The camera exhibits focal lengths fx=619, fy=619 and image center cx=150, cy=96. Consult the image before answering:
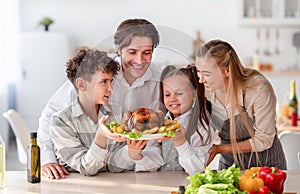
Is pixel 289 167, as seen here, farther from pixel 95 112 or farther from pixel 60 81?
pixel 60 81

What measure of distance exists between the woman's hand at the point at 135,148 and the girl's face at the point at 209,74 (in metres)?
0.35

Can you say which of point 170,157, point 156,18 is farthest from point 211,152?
point 156,18

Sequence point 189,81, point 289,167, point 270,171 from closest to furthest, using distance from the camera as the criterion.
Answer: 1. point 270,171
2. point 189,81
3. point 289,167

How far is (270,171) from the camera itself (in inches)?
84.6

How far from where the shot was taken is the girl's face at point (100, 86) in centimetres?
248

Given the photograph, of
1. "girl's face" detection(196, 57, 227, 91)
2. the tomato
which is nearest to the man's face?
"girl's face" detection(196, 57, 227, 91)

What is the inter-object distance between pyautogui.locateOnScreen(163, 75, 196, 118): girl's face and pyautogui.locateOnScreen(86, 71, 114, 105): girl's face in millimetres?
227

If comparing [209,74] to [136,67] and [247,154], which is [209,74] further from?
[247,154]

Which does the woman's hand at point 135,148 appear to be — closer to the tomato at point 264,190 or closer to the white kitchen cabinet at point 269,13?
the tomato at point 264,190

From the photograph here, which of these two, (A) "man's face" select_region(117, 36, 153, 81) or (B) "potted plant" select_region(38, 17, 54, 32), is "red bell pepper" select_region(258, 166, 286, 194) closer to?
(A) "man's face" select_region(117, 36, 153, 81)

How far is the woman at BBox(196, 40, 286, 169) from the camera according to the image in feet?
8.64

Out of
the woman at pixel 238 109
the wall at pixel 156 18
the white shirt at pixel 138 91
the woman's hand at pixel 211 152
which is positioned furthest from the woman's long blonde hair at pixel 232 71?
the wall at pixel 156 18

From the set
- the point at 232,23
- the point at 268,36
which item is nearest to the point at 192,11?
the point at 232,23

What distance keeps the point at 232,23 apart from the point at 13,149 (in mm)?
2830
